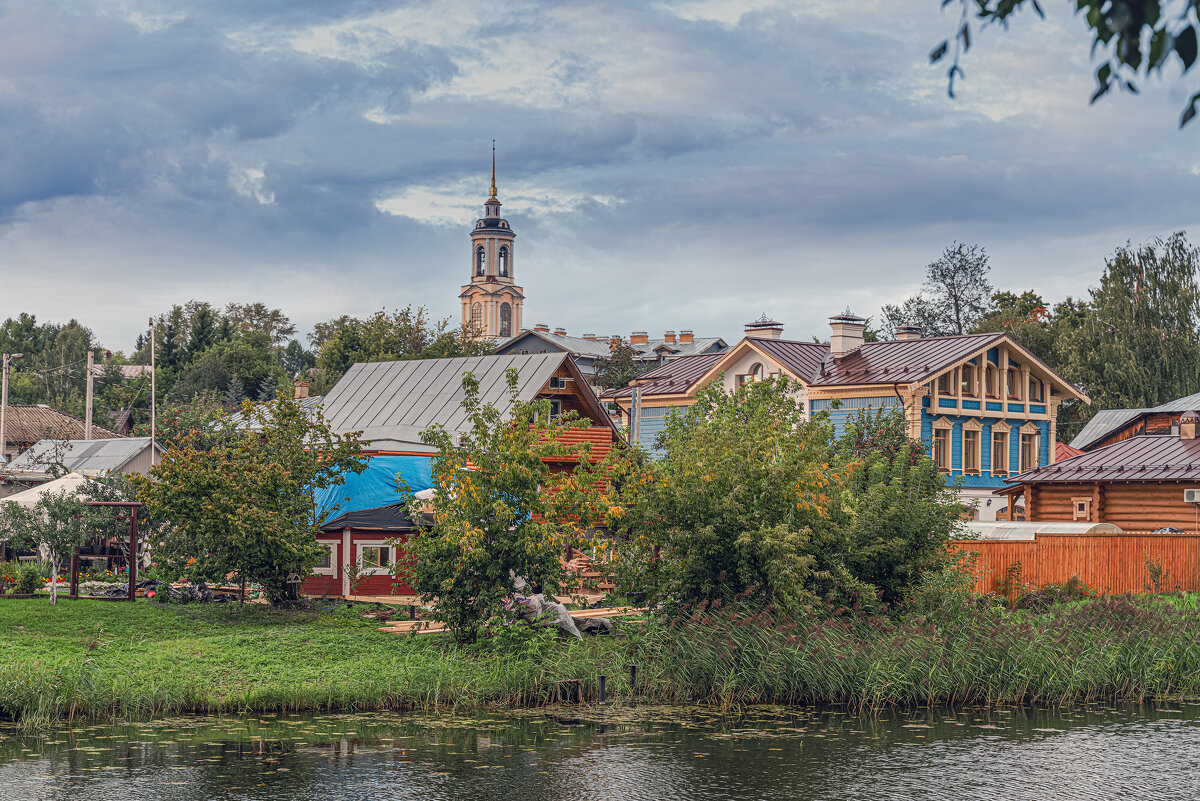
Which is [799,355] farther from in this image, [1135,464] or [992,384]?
[1135,464]

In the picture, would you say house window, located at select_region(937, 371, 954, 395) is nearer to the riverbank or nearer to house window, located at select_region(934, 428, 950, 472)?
house window, located at select_region(934, 428, 950, 472)

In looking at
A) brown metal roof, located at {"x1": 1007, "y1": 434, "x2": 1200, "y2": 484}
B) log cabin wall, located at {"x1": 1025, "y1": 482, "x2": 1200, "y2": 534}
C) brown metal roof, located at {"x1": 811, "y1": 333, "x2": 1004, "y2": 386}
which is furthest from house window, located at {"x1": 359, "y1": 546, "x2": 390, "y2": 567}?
brown metal roof, located at {"x1": 811, "y1": 333, "x2": 1004, "y2": 386}

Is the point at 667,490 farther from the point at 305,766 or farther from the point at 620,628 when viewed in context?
the point at 305,766

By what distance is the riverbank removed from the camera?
63.7 feet

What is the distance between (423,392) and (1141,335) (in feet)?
142

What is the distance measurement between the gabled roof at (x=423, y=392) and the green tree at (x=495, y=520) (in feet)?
50.1

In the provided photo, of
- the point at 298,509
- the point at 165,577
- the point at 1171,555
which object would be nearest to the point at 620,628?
the point at 298,509

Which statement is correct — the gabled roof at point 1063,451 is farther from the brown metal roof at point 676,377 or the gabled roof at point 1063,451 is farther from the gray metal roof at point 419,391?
the gray metal roof at point 419,391

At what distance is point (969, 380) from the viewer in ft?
179

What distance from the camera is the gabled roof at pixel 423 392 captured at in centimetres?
4181

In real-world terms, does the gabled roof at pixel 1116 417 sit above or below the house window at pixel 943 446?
above

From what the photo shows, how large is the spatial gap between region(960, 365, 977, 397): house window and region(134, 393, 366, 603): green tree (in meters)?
33.2

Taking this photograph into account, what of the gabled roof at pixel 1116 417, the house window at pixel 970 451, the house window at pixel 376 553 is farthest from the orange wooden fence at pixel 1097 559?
the gabled roof at pixel 1116 417

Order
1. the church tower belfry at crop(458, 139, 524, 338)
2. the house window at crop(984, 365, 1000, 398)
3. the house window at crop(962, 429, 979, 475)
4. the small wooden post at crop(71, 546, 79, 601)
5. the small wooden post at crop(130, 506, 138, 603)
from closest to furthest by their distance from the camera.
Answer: the small wooden post at crop(130, 506, 138, 603) → the small wooden post at crop(71, 546, 79, 601) → the house window at crop(962, 429, 979, 475) → the house window at crop(984, 365, 1000, 398) → the church tower belfry at crop(458, 139, 524, 338)
